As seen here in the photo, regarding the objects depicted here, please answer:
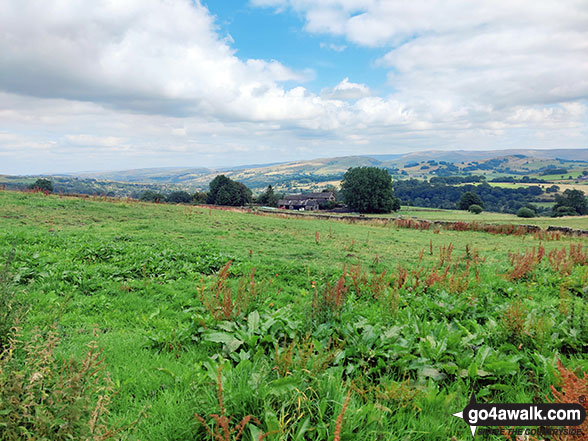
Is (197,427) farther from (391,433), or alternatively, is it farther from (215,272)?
(215,272)

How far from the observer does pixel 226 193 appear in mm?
86938

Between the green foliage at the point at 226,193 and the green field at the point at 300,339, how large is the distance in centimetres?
7773

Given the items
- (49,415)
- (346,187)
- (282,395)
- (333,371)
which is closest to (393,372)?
(333,371)

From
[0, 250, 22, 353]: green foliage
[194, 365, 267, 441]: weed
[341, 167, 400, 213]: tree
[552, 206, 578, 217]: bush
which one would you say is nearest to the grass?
[341, 167, 400, 213]: tree

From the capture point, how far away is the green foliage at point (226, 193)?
286 ft

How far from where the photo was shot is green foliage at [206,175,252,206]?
286ft

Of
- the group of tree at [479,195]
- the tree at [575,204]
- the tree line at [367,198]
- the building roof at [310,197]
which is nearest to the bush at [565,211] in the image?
the tree line at [367,198]

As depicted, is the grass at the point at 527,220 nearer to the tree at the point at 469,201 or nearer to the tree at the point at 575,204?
the tree at the point at 469,201

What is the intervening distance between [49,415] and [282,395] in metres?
1.91

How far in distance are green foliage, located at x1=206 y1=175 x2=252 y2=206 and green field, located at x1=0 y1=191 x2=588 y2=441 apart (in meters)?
77.7

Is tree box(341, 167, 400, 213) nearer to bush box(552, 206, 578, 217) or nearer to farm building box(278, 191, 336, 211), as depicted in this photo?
farm building box(278, 191, 336, 211)

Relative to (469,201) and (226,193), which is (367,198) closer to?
(226,193)

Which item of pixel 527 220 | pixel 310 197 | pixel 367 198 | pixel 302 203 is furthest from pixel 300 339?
pixel 310 197

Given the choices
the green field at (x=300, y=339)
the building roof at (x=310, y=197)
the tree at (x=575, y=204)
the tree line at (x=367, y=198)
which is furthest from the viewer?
the building roof at (x=310, y=197)
